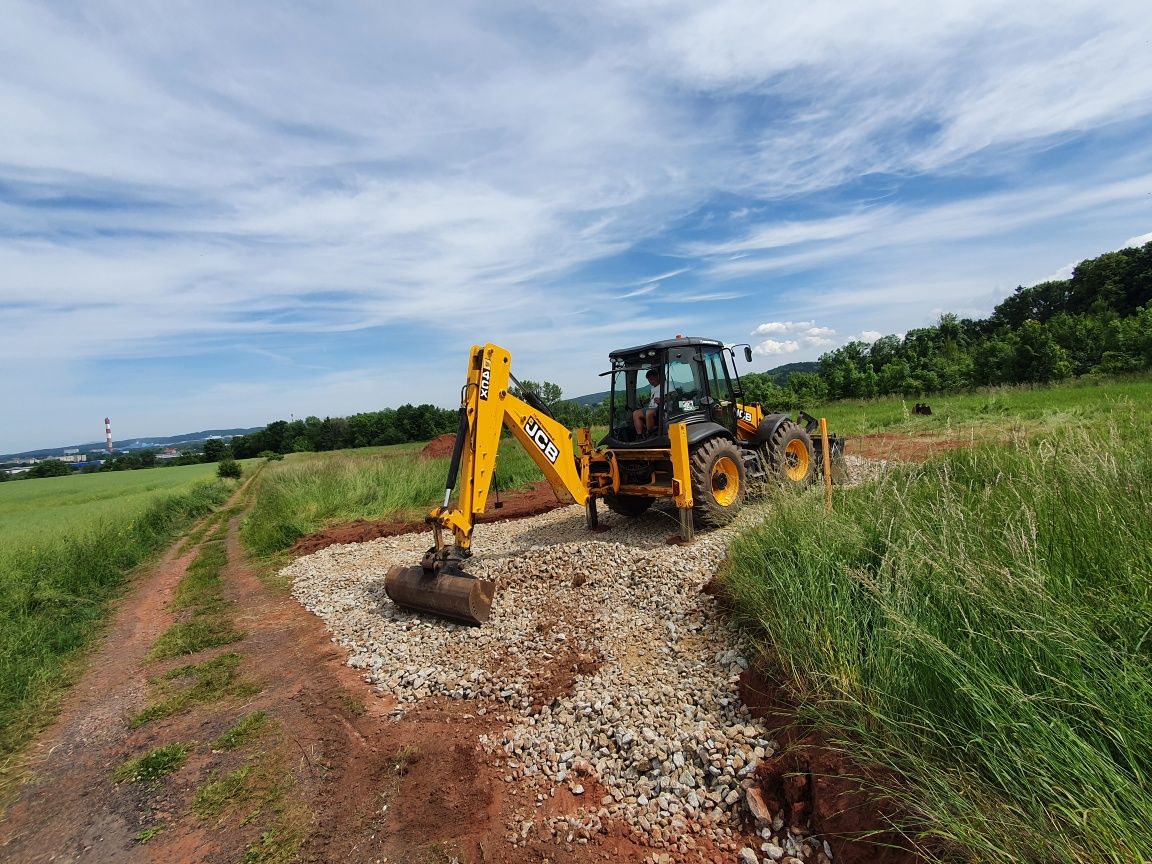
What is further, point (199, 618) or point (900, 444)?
point (900, 444)

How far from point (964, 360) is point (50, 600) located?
43.2 meters

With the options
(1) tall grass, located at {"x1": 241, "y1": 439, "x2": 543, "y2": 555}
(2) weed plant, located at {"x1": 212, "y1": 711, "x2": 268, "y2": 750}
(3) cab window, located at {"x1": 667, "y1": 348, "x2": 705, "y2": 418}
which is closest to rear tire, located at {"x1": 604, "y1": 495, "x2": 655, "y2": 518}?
(3) cab window, located at {"x1": 667, "y1": 348, "x2": 705, "y2": 418}

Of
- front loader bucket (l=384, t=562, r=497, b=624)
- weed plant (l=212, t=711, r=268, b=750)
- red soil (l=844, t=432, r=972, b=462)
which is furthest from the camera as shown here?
red soil (l=844, t=432, r=972, b=462)

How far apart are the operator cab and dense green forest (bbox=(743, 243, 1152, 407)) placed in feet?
40.8

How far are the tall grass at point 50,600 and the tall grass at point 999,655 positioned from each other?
648 centimetres

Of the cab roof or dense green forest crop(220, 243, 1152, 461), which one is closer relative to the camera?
the cab roof

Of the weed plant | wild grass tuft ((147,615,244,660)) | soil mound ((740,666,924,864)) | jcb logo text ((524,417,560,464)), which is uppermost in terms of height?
jcb logo text ((524,417,560,464))

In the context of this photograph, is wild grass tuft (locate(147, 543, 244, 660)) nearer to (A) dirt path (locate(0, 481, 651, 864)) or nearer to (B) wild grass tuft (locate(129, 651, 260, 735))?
(B) wild grass tuft (locate(129, 651, 260, 735))

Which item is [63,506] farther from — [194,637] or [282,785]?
[282,785]

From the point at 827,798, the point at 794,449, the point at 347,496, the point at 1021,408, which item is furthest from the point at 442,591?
the point at 1021,408

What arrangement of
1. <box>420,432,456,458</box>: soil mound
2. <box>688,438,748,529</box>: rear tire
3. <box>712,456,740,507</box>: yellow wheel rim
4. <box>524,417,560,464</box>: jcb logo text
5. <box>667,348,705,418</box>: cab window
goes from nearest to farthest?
<box>524,417,560,464</box>: jcb logo text < <box>688,438,748,529</box>: rear tire < <box>712,456,740,507</box>: yellow wheel rim < <box>667,348,705,418</box>: cab window < <box>420,432,456,458</box>: soil mound

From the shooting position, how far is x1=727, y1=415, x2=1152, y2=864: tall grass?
1989 millimetres

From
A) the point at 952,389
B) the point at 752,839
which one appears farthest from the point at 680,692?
the point at 952,389

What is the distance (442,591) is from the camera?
6.11 metres
